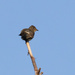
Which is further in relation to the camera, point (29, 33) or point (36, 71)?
point (29, 33)

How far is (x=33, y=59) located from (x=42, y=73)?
2.01 ft

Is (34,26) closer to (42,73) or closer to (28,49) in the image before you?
(28,49)

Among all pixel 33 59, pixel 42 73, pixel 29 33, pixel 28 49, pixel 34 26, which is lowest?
pixel 42 73

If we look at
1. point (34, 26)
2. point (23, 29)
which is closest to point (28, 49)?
point (23, 29)

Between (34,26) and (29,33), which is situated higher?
(34,26)

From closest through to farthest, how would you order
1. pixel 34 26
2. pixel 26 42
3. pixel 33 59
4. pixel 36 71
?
pixel 36 71, pixel 33 59, pixel 26 42, pixel 34 26

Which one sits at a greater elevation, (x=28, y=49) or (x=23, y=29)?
(x=23, y=29)

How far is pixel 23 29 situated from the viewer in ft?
21.3

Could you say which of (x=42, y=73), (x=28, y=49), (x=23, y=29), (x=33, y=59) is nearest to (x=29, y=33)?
(x=23, y=29)

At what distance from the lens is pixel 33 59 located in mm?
5754

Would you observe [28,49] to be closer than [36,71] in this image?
No

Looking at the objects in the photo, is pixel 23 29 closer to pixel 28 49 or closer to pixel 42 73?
pixel 28 49

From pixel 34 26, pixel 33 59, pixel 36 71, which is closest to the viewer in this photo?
pixel 36 71

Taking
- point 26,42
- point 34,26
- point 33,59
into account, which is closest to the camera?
point 33,59
